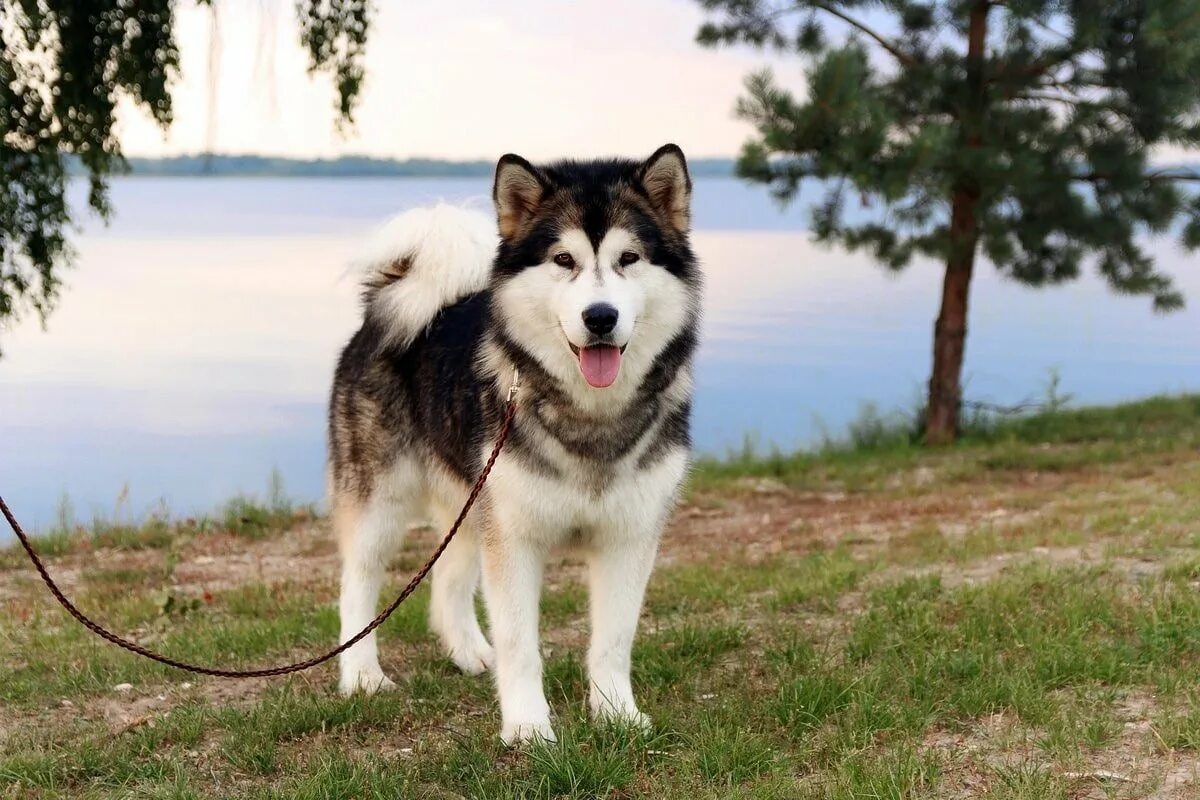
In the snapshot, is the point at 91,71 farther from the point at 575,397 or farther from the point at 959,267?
the point at 959,267

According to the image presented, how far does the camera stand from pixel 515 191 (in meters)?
3.65

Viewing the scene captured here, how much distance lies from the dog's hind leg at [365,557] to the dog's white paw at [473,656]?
0.31m

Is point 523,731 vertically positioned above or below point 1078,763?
below

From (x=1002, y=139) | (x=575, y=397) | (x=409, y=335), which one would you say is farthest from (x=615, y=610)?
(x=1002, y=139)

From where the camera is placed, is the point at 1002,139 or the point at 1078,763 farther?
the point at 1002,139

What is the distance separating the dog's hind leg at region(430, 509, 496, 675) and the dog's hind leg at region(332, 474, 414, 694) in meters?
0.22

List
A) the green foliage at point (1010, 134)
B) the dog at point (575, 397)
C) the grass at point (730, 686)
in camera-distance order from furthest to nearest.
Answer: the green foliage at point (1010, 134) < the dog at point (575, 397) < the grass at point (730, 686)

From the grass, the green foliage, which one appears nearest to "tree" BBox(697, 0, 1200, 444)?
the green foliage

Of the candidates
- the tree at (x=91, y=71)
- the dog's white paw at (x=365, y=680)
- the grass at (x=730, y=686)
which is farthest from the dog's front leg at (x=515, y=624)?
the tree at (x=91, y=71)

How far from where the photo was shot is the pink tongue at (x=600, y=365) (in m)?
3.41

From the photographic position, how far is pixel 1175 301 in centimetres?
1130

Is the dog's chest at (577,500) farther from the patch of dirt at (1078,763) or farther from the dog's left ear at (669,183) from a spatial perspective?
the patch of dirt at (1078,763)

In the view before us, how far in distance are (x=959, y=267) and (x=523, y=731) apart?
883 cm

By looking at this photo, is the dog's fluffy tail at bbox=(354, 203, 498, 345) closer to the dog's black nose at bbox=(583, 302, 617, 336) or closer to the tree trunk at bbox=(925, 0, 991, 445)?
the dog's black nose at bbox=(583, 302, 617, 336)
